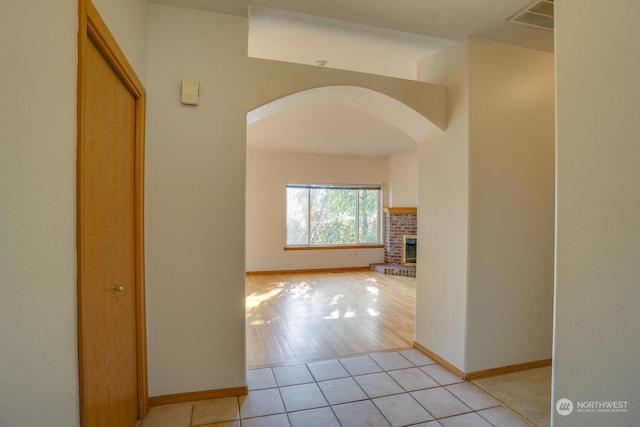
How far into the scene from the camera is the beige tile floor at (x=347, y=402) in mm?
1905

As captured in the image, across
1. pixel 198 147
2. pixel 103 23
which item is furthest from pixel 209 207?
pixel 103 23

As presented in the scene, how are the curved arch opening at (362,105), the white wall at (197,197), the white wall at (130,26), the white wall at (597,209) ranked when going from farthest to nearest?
the curved arch opening at (362,105) → the white wall at (197,197) → the white wall at (130,26) → the white wall at (597,209)

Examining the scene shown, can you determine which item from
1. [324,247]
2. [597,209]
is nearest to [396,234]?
[324,247]

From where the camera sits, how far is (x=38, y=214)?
86 cm

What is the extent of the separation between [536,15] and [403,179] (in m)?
4.99

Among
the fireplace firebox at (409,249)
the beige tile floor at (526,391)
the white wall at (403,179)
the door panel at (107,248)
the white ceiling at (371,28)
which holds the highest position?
the white ceiling at (371,28)

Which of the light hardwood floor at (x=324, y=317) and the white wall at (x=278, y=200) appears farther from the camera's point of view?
the white wall at (x=278, y=200)

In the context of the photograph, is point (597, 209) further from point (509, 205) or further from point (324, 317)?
point (324, 317)

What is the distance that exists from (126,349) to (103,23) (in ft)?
5.04

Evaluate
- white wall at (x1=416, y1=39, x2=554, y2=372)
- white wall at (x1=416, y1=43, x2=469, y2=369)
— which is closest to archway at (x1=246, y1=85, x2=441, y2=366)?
white wall at (x1=416, y1=43, x2=469, y2=369)

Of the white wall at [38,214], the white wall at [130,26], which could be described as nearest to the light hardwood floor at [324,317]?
the white wall at [38,214]

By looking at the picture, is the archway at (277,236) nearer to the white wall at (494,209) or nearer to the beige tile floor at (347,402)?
the beige tile floor at (347,402)

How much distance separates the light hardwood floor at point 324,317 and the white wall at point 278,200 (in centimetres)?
68

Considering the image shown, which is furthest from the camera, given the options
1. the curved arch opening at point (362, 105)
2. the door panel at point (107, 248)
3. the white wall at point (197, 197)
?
the curved arch opening at point (362, 105)
